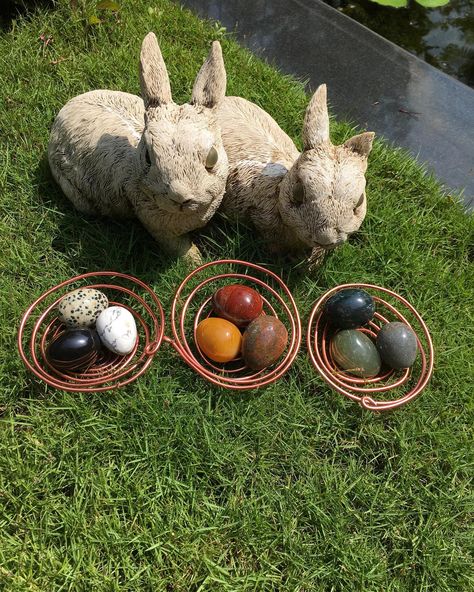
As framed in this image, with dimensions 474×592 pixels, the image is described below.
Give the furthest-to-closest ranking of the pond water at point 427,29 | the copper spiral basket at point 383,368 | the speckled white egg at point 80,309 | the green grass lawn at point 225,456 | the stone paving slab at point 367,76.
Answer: the pond water at point 427,29, the stone paving slab at point 367,76, the copper spiral basket at point 383,368, the speckled white egg at point 80,309, the green grass lawn at point 225,456

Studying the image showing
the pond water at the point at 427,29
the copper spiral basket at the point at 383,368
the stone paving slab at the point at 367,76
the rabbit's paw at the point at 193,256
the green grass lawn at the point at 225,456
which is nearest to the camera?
the green grass lawn at the point at 225,456

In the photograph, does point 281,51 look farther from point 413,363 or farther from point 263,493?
point 263,493

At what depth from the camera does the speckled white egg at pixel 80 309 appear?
217 cm

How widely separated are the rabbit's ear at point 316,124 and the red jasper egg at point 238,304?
65 cm

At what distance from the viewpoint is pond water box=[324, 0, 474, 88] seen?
166 inches

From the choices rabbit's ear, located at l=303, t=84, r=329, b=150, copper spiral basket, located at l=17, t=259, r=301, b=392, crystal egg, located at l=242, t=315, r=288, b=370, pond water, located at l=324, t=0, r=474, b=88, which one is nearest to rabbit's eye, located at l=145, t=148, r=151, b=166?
copper spiral basket, located at l=17, t=259, r=301, b=392

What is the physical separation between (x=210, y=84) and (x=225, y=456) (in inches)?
60.1

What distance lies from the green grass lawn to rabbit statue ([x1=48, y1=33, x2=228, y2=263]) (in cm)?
22

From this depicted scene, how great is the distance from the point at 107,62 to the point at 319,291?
6.46 feet

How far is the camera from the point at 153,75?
204cm

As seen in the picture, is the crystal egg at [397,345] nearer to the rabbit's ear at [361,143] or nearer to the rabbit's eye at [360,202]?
the rabbit's eye at [360,202]

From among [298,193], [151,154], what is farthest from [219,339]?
[151,154]

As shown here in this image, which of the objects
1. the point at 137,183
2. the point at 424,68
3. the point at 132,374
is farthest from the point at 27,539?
the point at 424,68

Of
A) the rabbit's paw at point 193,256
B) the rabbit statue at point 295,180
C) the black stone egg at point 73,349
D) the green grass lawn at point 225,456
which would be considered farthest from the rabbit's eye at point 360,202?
the black stone egg at point 73,349
